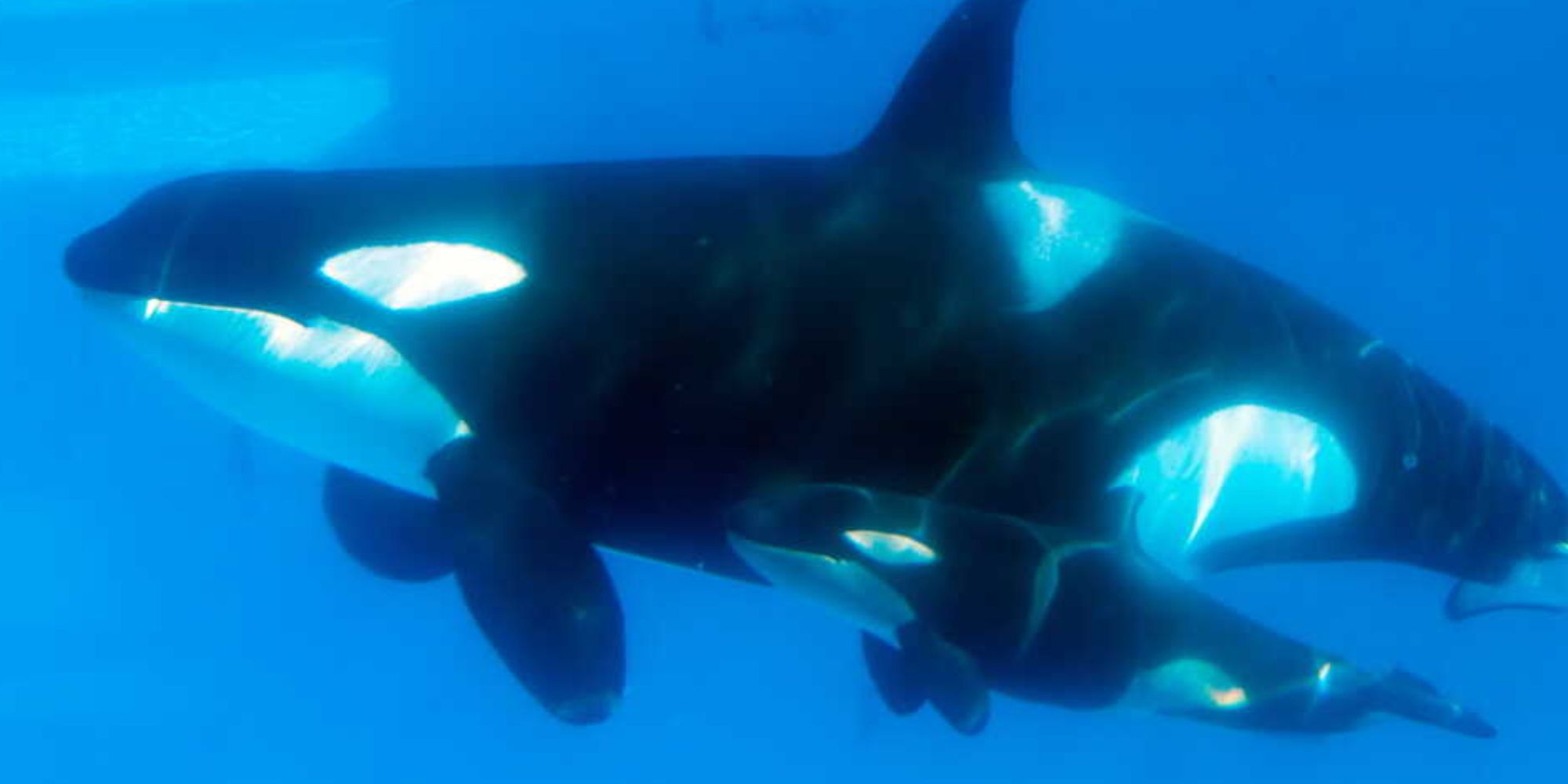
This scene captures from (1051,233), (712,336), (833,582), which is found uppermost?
(1051,233)

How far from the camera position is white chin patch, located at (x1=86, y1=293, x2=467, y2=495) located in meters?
4.54

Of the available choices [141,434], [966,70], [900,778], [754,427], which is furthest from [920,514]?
[141,434]

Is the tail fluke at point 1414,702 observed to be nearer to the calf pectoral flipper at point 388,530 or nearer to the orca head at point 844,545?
the orca head at point 844,545

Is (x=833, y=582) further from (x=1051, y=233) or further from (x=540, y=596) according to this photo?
(x=1051, y=233)

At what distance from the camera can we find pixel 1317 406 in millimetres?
4781

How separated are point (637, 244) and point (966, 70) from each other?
115 centimetres

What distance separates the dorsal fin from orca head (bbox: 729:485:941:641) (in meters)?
1.09

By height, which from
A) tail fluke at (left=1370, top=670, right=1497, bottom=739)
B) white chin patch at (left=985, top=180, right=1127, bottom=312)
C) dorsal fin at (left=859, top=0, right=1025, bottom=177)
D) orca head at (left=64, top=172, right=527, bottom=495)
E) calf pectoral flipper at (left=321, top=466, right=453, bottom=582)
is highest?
dorsal fin at (left=859, top=0, right=1025, bottom=177)

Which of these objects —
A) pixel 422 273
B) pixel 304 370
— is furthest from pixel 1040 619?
pixel 304 370

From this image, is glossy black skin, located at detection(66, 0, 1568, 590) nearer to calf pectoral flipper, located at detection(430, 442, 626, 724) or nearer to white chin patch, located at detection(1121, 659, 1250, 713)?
calf pectoral flipper, located at detection(430, 442, 626, 724)

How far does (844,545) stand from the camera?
13.4 feet

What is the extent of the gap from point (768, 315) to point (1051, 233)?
0.89 meters

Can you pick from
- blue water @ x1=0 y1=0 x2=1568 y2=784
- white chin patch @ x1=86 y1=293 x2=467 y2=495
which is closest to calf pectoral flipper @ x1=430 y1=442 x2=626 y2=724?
white chin patch @ x1=86 y1=293 x2=467 y2=495

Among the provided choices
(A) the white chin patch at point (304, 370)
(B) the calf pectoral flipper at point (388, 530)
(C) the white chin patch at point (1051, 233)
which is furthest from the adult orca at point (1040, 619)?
(B) the calf pectoral flipper at point (388, 530)
